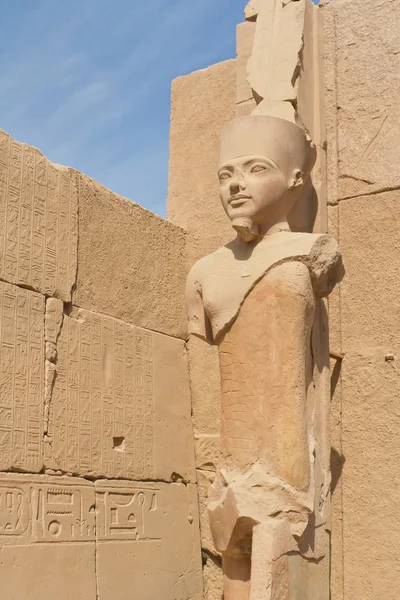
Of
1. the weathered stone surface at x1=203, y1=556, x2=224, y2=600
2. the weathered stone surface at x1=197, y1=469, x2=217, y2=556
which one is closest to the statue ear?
the weathered stone surface at x1=197, y1=469, x2=217, y2=556

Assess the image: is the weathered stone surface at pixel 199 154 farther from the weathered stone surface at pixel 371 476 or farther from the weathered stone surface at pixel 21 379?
the weathered stone surface at pixel 21 379

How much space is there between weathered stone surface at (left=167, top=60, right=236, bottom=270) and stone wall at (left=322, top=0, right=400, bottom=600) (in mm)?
806

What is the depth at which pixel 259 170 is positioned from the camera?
4.66 m

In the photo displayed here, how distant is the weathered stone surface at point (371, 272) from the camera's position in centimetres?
573

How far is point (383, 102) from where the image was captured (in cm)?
595

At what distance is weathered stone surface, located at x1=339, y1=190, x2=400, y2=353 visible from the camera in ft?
18.8

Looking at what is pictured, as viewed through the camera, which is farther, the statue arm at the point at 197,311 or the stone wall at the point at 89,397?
the stone wall at the point at 89,397

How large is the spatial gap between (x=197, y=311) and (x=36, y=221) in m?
1.13

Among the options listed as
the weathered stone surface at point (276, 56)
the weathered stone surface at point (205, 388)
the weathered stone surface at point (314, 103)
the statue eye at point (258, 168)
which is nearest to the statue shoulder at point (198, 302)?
the statue eye at point (258, 168)

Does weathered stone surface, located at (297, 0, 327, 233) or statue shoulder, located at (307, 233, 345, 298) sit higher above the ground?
weathered stone surface, located at (297, 0, 327, 233)

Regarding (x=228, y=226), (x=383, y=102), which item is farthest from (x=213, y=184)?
(x=383, y=102)

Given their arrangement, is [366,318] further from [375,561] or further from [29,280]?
[29,280]

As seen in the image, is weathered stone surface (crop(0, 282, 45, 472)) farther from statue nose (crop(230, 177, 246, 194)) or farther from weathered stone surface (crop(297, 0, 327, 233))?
weathered stone surface (crop(297, 0, 327, 233))

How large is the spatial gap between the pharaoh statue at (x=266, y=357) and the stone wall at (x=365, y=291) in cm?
89
